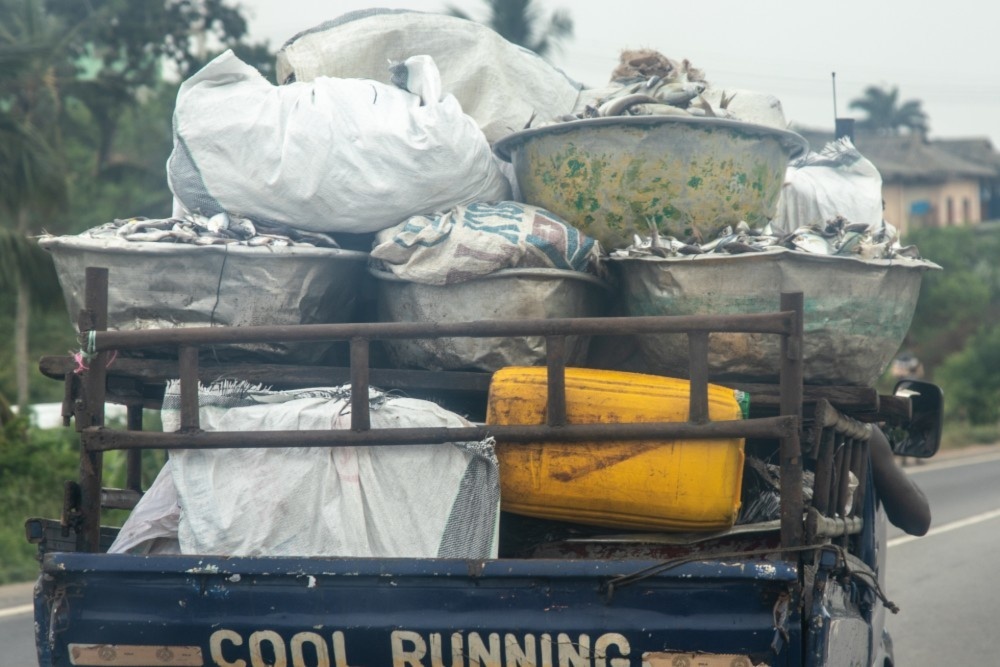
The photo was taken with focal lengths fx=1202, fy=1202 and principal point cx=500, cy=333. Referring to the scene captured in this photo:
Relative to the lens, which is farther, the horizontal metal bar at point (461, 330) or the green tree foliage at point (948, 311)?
the green tree foliage at point (948, 311)

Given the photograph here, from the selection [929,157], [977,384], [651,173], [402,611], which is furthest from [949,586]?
[929,157]

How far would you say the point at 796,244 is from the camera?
290 cm

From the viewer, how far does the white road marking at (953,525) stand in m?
9.87

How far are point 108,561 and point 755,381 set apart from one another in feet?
4.99

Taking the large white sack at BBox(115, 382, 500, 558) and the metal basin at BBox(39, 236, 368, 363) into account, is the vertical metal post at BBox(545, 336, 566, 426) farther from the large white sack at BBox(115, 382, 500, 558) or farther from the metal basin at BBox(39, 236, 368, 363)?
the metal basin at BBox(39, 236, 368, 363)

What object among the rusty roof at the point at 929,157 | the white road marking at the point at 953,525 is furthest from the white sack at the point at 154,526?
the rusty roof at the point at 929,157

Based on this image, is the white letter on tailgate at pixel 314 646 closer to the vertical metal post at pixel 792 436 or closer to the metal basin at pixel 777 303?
the vertical metal post at pixel 792 436

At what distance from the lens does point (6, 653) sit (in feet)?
19.3

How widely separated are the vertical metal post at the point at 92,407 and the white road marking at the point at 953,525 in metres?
8.21

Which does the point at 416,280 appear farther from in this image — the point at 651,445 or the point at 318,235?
the point at 651,445

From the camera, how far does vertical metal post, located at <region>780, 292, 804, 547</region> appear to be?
2.45 meters

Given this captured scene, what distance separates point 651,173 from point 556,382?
93cm

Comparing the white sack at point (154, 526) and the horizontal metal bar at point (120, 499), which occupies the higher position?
the white sack at point (154, 526)

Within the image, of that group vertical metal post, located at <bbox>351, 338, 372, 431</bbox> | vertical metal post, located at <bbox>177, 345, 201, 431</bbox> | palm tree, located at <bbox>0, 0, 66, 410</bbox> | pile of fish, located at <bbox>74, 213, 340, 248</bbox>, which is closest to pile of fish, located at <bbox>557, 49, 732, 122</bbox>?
pile of fish, located at <bbox>74, 213, 340, 248</bbox>
